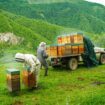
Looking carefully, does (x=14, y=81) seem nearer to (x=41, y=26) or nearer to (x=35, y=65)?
(x=35, y=65)

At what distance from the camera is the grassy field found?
13.7 meters

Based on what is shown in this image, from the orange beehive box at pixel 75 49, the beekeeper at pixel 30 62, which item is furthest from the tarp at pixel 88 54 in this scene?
the beekeeper at pixel 30 62

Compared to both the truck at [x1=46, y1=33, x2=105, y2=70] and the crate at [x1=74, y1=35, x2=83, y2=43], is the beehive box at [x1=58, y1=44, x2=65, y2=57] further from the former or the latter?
the crate at [x1=74, y1=35, x2=83, y2=43]

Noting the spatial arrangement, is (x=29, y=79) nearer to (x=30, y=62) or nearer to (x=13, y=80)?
(x=30, y=62)

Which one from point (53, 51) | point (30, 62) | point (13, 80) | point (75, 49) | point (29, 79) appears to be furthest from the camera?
point (75, 49)

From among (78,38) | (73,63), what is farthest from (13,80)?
(78,38)

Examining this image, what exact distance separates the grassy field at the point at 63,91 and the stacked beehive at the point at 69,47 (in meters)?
2.46

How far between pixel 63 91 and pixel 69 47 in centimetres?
838

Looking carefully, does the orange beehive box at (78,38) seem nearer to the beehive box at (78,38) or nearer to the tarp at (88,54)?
the beehive box at (78,38)

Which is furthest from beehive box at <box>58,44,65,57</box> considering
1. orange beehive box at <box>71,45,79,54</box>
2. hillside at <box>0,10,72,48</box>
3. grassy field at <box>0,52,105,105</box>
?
hillside at <box>0,10,72,48</box>

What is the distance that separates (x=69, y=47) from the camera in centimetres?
2405

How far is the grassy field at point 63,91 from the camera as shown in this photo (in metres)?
13.7

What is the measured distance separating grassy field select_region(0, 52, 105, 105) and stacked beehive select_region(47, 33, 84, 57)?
8.08ft

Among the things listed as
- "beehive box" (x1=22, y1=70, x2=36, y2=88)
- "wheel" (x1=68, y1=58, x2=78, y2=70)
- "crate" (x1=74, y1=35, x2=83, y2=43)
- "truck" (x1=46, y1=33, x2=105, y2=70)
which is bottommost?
"beehive box" (x1=22, y1=70, x2=36, y2=88)
